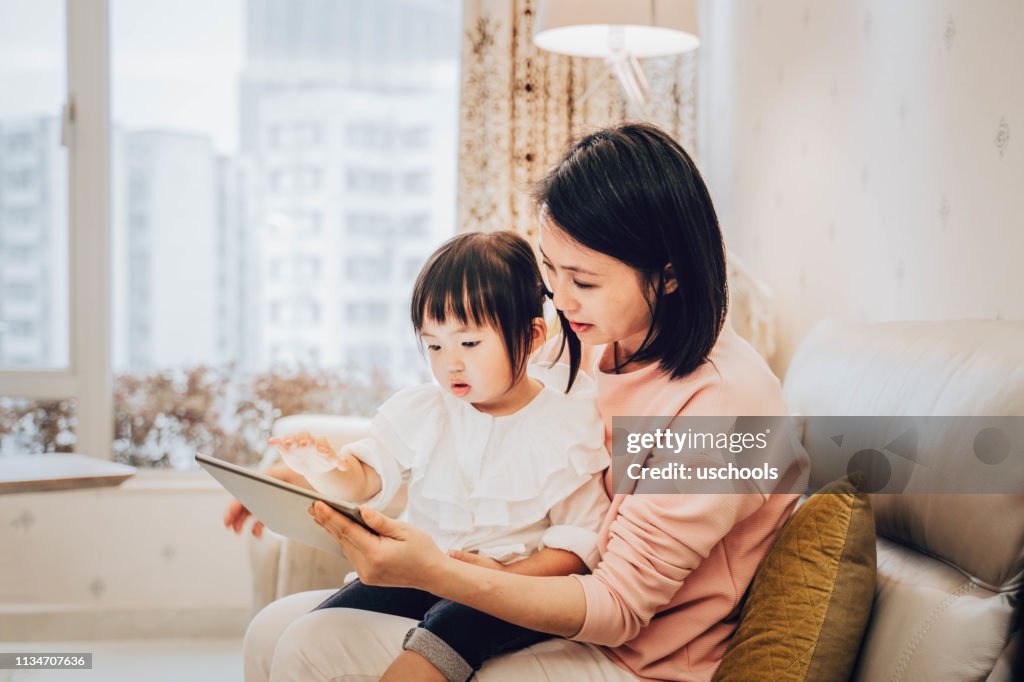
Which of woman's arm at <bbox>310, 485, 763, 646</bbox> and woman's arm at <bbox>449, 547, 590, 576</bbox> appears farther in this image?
woman's arm at <bbox>449, 547, 590, 576</bbox>

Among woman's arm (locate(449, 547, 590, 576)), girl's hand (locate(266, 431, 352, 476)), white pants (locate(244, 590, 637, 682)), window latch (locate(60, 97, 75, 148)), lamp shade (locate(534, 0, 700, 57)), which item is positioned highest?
lamp shade (locate(534, 0, 700, 57))

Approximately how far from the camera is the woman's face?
3.65ft

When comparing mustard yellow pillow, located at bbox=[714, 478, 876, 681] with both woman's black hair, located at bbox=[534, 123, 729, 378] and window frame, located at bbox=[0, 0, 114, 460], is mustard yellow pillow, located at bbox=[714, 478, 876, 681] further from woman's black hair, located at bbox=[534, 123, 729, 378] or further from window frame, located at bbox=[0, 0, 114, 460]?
window frame, located at bbox=[0, 0, 114, 460]

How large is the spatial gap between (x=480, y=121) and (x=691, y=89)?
0.70m

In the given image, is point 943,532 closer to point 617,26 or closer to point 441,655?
point 441,655

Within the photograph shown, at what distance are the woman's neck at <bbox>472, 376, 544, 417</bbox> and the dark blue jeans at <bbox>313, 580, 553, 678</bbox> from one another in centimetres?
28

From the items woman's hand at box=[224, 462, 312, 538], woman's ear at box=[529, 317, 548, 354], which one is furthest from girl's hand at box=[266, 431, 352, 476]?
woman's ear at box=[529, 317, 548, 354]

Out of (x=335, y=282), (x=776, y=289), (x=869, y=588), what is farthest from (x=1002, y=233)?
(x=335, y=282)

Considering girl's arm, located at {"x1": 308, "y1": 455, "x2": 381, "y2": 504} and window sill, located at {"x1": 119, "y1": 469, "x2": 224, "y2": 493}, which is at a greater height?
girl's arm, located at {"x1": 308, "y1": 455, "x2": 381, "y2": 504}

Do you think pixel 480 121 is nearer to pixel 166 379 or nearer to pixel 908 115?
pixel 166 379

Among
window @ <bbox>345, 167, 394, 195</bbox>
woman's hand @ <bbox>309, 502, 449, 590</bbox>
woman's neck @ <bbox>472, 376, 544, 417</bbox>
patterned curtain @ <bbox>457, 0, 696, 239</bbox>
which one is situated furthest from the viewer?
window @ <bbox>345, 167, 394, 195</bbox>

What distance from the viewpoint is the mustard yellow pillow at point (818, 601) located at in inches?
37.9

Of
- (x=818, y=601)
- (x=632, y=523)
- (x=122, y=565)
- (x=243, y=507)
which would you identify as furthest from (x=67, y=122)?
(x=818, y=601)

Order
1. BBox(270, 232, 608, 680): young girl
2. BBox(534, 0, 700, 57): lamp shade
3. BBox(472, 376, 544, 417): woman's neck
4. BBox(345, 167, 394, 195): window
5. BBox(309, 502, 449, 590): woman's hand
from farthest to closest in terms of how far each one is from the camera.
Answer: BBox(345, 167, 394, 195): window, BBox(534, 0, 700, 57): lamp shade, BBox(472, 376, 544, 417): woman's neck, BBox(270, 232, 608, 680): young girl, BBox(309, 502, 449, 590): woman's hand
